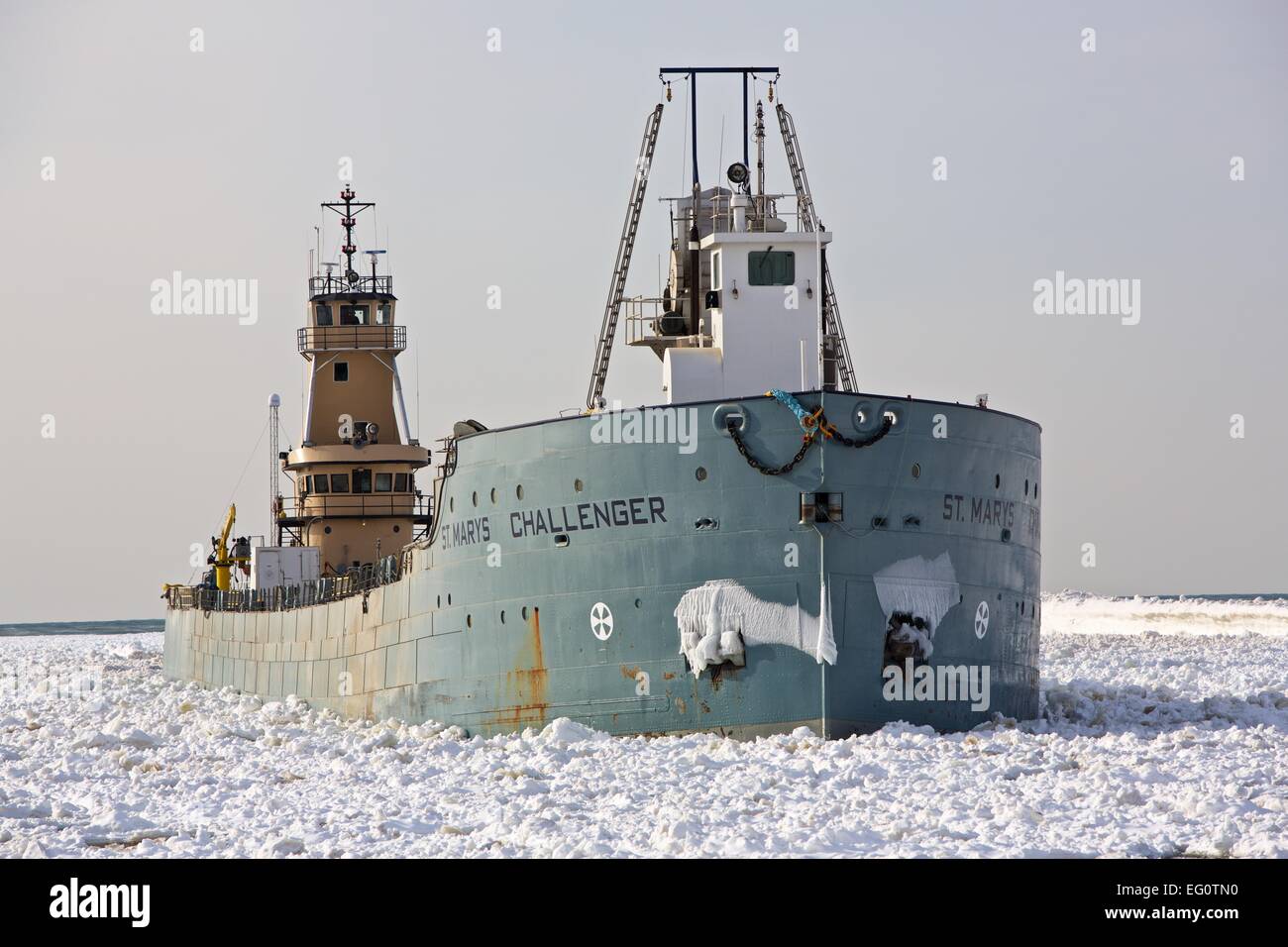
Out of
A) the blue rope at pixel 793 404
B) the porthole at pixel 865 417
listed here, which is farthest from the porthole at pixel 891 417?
the blue rope at pixel 793 404

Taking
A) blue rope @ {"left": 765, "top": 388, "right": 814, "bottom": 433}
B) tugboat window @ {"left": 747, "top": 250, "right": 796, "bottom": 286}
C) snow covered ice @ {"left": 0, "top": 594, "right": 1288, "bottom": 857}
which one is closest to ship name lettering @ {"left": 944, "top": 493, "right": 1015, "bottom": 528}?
blue rope @ {"left": 765, "top": 388, "right": 814, "bottom": 433}

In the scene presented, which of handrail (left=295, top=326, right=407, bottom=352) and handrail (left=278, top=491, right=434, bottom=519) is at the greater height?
handrail (left=295, top=326, right=407, bottom=352)

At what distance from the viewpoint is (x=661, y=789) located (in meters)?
14.1

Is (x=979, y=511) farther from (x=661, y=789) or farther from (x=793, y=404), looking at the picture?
(x=661, y=789)

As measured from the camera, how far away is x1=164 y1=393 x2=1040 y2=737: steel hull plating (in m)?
16.7

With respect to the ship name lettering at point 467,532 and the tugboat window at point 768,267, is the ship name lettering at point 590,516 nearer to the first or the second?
the ship name lettering at point 467,532

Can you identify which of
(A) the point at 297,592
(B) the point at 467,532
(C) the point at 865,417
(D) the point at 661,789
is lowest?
(D) the point at 661,789

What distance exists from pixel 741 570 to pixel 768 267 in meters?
→ 5.71

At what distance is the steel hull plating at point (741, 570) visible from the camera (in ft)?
54.7

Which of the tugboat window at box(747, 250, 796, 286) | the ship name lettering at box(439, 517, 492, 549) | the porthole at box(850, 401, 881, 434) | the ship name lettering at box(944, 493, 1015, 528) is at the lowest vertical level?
the ship name lettering at box(439, 517, 492, 549)

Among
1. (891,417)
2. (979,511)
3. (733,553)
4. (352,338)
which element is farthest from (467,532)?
(352,338)

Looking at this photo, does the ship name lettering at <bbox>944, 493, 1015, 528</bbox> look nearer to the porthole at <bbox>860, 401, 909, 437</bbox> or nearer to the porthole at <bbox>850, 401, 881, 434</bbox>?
the porthole at <bbox>860, 401, 909, 437</bbox>

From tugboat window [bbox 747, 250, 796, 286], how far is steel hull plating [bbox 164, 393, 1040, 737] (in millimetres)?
3924

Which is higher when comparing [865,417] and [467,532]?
[865,417]
